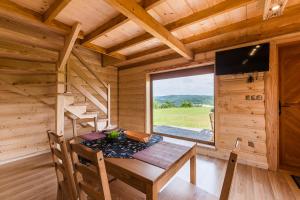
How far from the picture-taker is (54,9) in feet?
6.58

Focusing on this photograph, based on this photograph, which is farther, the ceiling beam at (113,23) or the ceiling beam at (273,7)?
the ceiling beam at (113,23)

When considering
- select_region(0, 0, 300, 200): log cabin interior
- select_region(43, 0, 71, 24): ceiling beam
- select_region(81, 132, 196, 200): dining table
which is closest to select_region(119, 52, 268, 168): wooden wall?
select_region(0, 0, 300, 200): log cabin interior

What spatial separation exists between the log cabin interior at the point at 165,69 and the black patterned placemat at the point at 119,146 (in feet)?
0.04

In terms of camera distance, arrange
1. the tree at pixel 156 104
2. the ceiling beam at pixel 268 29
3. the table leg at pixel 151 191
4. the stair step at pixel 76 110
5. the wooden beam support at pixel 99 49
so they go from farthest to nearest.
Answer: the tree at pixel 156 104 < the wooden beam support at pixel 99 49 < the stair step at pixel 76 110 < the ceiling beam at pixel 268 29 < the table leg at pixel 151 191

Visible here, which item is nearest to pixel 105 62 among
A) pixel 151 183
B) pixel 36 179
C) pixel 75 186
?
pixel 36 179

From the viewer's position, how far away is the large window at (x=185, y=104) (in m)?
3.57

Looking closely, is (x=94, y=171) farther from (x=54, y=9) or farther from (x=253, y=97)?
(x=253, y=97)

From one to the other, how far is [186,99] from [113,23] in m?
2.66

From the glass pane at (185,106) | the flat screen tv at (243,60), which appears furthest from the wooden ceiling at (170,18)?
the glass pane at (185,106)

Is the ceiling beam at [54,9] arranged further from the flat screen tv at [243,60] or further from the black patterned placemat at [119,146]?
the flat screen tv at [243,60]

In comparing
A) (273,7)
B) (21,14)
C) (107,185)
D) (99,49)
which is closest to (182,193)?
(107,185)

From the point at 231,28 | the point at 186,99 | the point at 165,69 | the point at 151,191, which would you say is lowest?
the point at 151,191

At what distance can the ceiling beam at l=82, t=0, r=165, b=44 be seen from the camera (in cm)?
190

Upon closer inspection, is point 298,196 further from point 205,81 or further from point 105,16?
point 105,16
